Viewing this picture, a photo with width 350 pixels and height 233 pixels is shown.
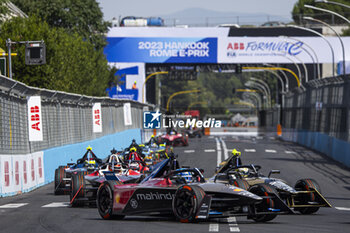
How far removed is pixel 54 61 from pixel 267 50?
27.7m

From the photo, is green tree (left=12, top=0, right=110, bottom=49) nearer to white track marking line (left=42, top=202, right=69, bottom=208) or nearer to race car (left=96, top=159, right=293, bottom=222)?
white track marking line (left=42, top=202, right=69, bottom=208)

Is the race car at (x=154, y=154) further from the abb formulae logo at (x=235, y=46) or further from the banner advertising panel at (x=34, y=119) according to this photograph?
the abb formulae logo at (x=235, y=46)

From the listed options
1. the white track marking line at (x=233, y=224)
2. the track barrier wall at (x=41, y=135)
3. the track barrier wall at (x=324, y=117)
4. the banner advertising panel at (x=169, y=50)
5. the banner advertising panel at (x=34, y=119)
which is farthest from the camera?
the banner advertising panel at (x=169, y=50)

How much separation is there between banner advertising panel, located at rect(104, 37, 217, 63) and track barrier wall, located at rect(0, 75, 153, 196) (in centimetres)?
2977

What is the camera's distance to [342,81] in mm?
36531

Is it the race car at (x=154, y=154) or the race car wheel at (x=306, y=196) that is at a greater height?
the race car wheel at (x=306, y=196)

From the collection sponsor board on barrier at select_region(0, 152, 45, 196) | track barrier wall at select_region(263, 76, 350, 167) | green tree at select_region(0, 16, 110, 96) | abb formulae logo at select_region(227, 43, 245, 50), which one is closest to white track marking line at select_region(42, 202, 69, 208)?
sponsor board on barrier at select_region(0, 152, 45, 196)

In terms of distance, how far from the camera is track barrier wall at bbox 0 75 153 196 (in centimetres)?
2092

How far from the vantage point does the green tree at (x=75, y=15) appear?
222ft

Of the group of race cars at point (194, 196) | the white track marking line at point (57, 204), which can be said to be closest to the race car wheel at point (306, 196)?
the group of race cars at point (194, 196)

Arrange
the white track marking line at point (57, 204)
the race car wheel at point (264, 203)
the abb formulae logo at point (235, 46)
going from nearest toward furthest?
the race car wheel at point (264, 203) < the white track marking line at point (57, 204) < the abb formulae logo at point (235, 46)

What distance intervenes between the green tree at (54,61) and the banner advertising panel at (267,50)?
547 inches

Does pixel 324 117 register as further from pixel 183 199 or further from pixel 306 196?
pixel 183 199

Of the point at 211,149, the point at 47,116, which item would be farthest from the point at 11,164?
the point at 211,149
